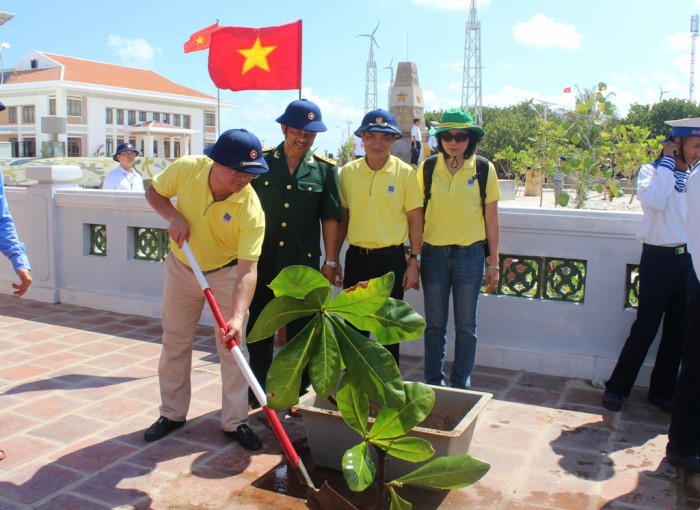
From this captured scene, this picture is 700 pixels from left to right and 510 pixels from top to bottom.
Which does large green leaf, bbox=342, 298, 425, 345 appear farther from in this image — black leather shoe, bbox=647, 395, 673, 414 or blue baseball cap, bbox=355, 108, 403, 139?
black leather shoe, bbox=647, 395, 673, 414

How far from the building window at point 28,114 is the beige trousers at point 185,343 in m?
63.3

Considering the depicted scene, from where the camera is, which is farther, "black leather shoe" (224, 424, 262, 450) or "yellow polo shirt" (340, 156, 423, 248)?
"yellow polo shirt" (340, 156, 423, 248)

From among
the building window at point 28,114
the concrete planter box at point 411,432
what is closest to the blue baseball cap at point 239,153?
the concrete planter box at point 411,432

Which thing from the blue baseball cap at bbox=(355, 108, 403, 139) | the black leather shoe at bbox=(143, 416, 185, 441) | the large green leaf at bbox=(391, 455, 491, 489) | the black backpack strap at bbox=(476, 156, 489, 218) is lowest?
the black leather shoe at bbox=(143, 416, 185, 441)

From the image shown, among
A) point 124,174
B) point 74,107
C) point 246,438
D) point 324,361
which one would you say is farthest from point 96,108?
point 324,361

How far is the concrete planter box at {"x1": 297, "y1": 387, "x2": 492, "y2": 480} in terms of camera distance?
3.34 m

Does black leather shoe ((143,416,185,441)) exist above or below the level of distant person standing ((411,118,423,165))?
below

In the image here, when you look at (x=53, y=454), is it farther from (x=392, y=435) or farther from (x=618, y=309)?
(x=618, y=309)

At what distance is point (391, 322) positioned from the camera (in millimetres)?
2816

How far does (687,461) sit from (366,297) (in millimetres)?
2197

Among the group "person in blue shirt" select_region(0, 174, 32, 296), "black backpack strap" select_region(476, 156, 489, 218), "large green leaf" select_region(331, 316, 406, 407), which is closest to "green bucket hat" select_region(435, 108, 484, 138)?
"black backpack strap" select_region(476, 156, 489, 218)

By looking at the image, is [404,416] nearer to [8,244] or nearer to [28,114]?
[8,244]

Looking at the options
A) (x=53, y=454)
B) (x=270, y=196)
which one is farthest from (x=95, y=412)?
(x=270, y=196)

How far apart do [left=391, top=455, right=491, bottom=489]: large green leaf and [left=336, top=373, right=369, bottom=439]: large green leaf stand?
0.30 metres
